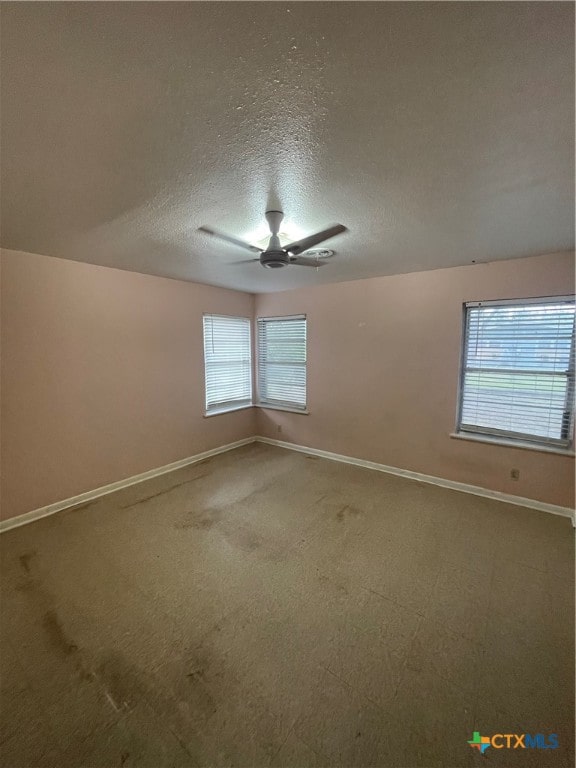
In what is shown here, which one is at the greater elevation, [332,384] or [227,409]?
[332,384]

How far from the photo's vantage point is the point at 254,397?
4699mm

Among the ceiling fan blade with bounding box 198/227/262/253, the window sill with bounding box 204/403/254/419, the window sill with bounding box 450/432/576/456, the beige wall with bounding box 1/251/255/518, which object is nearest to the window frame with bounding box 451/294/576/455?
the window sill with bounding box 450/432/576/456

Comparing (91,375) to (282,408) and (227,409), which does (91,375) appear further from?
(282,408)

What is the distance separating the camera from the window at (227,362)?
13.1ft

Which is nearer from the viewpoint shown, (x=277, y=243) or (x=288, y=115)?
(x=288, y=115)

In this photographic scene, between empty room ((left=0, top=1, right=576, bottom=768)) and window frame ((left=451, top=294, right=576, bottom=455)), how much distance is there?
2 cm

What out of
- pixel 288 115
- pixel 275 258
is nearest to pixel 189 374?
pixel 275 258

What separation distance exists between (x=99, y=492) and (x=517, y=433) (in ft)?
13.7

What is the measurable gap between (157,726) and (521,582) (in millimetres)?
2130

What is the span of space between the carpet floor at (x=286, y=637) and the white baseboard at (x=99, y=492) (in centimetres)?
9

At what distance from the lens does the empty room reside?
0.87m

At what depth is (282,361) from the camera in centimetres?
438

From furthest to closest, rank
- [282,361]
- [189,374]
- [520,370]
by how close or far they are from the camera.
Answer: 1. [282,361]
2. [189,374]
3. [520,370]

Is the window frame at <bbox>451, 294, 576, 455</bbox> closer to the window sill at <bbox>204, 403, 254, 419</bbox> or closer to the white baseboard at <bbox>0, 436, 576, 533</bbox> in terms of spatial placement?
the white baseboard at <bbox>0, 436, 576, 533</bbox>
